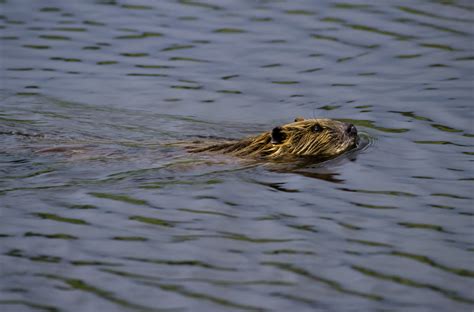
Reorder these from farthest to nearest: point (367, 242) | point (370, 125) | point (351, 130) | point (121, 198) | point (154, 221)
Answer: point (370, 125)
point (351, 130)
point (121, 198)
point (154, 221)
point (367, 242)

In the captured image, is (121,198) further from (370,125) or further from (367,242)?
(370,125)

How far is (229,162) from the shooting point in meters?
7.98

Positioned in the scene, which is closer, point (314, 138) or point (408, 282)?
point (408, 282)

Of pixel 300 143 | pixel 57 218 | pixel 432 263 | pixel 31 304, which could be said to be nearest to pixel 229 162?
pixel 300 143

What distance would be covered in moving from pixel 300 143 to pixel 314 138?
0.13 metres

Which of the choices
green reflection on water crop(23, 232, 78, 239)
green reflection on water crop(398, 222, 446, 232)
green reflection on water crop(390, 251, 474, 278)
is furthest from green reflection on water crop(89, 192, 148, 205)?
green reflection on water crop(390, 251, 474, 278)

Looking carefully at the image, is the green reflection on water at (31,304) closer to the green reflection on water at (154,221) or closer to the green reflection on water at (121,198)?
the green reflection on water at (154,221)

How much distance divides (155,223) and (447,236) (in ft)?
5.91

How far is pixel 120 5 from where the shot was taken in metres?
12.6

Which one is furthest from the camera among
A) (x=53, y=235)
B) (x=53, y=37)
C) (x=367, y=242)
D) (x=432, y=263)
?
(x=53, y=37)

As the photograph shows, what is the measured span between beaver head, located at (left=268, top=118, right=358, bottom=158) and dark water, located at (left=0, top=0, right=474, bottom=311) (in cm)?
19

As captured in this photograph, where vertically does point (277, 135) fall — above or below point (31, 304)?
above

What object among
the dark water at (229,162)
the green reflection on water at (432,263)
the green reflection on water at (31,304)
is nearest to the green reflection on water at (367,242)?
the dark water at (229,162)

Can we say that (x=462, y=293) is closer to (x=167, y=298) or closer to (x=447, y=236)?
(x=447, y=236)
